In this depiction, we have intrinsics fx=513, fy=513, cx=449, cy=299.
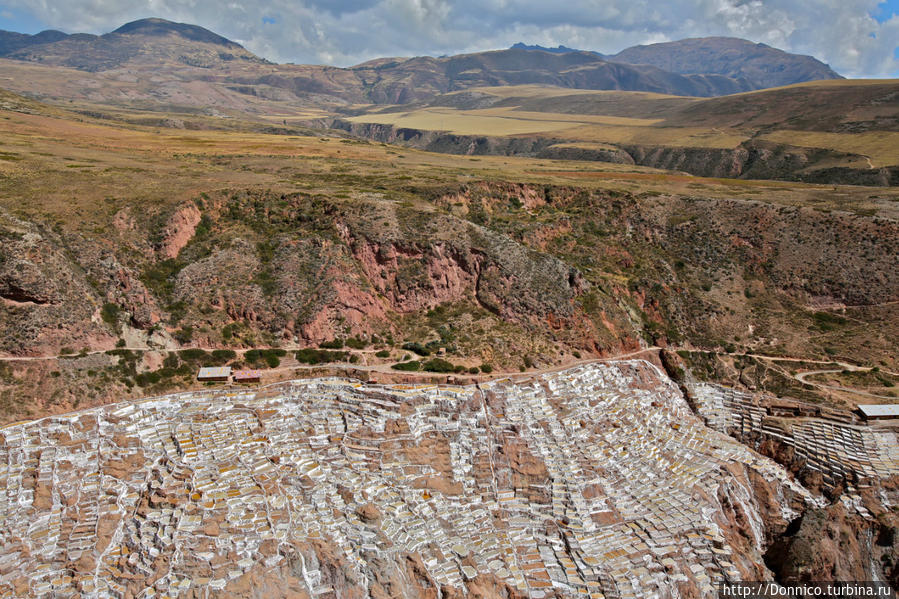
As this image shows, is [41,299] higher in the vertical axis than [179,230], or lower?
lower

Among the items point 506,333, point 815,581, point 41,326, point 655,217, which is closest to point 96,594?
point 41,326

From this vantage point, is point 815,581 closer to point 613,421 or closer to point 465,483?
point 613,421

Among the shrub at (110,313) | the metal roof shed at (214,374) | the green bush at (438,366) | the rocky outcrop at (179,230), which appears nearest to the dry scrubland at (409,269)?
the shrub at (110,313)

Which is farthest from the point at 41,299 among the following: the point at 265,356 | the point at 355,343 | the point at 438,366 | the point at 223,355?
the point at 438,366

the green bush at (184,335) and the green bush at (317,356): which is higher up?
the green bush at (184,335)

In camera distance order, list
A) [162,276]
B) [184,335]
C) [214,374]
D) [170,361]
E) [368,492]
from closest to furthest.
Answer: [368,492], [214,374], [170,361], [184,335], [162,276]

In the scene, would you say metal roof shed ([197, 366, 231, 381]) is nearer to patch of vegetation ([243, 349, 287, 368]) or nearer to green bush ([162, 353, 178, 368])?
green bush ([162, 353, 178, 368])

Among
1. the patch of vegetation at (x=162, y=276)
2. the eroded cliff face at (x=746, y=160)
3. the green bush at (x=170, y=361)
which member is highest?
the eroded cliff face at (x=746, y=160)

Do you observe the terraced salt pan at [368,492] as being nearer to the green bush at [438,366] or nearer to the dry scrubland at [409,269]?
the green bush at [438,366]

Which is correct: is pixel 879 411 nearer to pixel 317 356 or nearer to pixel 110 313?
pixel 317 356
